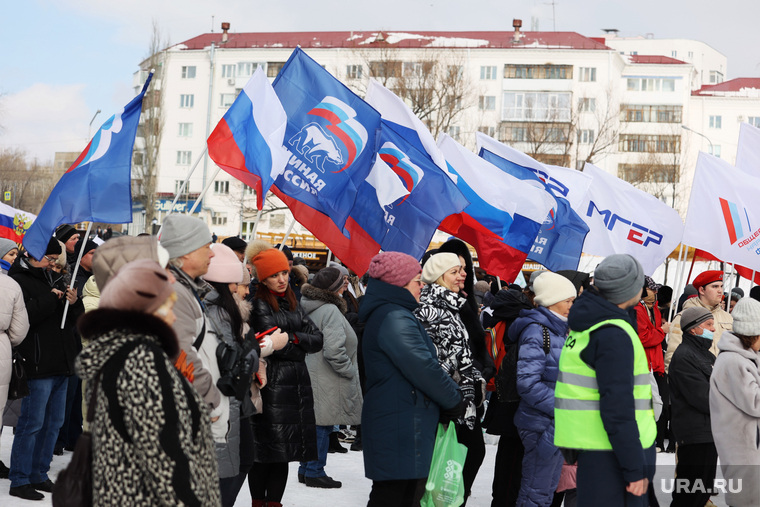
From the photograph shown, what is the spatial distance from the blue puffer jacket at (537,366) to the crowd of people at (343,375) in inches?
0.6

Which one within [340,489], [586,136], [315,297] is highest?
[586,136]

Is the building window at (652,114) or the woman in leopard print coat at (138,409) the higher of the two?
the building window at (652,114)

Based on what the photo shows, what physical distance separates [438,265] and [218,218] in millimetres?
63090

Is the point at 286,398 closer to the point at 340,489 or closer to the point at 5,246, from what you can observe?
the point at 340,489

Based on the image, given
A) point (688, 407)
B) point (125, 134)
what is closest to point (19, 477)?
point (125, 134)

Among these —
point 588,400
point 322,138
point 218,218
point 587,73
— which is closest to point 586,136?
A: point 587,73

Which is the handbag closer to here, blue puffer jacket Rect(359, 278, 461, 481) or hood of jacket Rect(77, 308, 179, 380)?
blue puffer jacket Rect(359, 278, 461, 481)

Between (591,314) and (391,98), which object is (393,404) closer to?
(591,314)

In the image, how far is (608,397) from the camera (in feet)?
14.6

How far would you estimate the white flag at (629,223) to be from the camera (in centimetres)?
1172

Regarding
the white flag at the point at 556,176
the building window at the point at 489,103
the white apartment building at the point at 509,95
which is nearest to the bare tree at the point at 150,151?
the white apartment building at the point at 509,95

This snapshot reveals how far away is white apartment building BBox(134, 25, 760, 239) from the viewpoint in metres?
62.6

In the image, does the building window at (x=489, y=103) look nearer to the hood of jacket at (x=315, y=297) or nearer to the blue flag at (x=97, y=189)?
the hood of jacket at (x=315, y=297)

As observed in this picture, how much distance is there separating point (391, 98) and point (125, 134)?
8.98 feet
